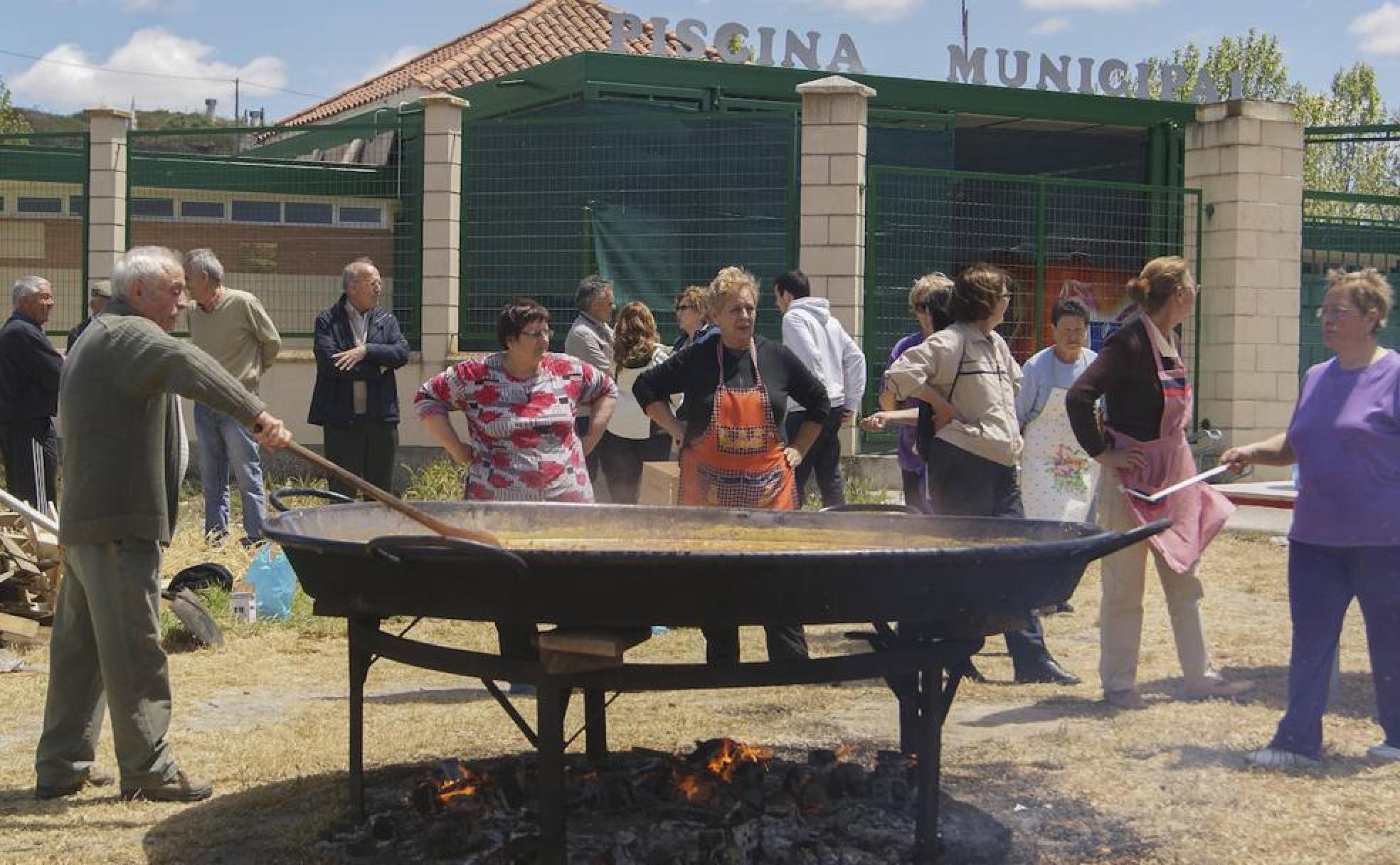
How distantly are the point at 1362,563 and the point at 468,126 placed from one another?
11.0 m

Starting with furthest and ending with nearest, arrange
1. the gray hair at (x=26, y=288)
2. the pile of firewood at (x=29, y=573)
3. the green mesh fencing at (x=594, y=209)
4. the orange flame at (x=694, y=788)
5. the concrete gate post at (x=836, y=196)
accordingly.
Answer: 1. the green mesh fencing at (x=594, y=209)
2. the concrete gate post at (x=836, y=196)
3. the gray hair at (x=26, y=288)
4. the pile of firewood at (x=29, y=573)
5. the orange flame at (x=694, y=788)

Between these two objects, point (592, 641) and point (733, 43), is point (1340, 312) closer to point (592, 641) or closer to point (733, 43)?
point (592, 641)

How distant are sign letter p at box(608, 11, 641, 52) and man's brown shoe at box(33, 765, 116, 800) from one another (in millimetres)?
12813

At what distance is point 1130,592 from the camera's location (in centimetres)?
684

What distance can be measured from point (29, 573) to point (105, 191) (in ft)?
26.0

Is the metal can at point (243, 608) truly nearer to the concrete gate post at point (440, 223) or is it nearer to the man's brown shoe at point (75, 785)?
the man's brown shoe at point (75, 785)

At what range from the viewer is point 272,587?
8797 mm

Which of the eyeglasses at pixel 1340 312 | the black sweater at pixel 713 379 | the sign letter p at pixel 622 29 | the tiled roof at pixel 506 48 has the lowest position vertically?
the black sweater at pixel 713 379

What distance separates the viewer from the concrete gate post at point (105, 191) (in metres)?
15.2

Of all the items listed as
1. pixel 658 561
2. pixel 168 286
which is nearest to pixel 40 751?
pixel 168 286

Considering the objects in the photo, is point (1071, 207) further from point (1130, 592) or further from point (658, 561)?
point (658, 561)

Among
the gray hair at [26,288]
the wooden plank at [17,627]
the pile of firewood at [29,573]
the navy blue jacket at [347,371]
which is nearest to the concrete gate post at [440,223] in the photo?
the navy blue jacket at [347,371]

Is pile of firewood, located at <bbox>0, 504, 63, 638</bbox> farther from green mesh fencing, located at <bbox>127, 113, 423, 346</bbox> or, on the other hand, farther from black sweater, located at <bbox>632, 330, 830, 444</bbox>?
green mesh fencing, located at <bbox>127, 113, 423, 346</bbox>

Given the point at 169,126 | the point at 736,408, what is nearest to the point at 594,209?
the point at 736,408
